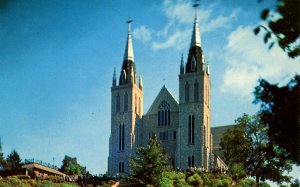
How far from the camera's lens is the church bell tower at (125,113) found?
218 ft

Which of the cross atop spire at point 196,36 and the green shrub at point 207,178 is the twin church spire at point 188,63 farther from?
the green shrub at point 207,178

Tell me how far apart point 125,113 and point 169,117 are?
19.1 ft

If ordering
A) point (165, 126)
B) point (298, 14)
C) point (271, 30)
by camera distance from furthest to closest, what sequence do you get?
point (165, 126) → point (298, 14) → point (271, 30)

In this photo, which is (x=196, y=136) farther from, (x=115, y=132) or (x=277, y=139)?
(x=277, y=139)

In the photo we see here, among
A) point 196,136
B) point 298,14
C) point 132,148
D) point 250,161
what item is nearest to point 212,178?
point 250,161

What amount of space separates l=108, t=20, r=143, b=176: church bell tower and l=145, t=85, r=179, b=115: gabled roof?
1906mm

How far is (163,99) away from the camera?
68250 millimetres

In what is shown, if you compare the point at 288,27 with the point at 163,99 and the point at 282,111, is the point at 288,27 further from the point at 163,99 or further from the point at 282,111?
the point at 163,99

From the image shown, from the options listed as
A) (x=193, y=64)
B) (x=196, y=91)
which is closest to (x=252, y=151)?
(x=196, y=91)

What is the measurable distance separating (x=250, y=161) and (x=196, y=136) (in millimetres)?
17612

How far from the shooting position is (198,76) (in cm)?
6481

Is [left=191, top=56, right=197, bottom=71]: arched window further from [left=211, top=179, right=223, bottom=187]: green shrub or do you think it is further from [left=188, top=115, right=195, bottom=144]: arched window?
[left=211, top=179, right=223, bottom=187]: green shrub

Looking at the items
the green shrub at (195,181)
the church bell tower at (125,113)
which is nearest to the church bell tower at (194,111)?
the church bell tower at (125,113)

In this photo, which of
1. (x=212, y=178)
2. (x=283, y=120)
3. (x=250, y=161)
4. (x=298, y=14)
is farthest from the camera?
(x=250, y=161)
